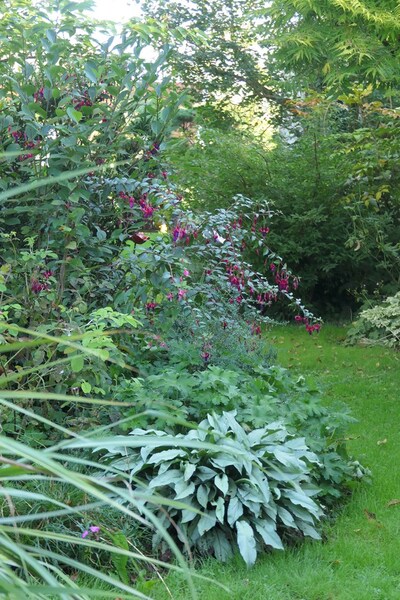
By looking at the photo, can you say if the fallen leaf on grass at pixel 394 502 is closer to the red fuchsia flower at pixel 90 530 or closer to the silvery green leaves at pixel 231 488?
the silvery green leaves at pixel 231 488

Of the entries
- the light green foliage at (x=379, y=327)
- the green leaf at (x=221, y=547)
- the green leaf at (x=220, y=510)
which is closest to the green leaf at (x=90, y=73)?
the green leaf at (x=220, y=510)

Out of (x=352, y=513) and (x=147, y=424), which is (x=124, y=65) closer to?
(x=147, y=424)

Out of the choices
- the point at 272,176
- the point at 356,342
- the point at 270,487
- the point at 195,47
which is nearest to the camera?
the point at 270,487

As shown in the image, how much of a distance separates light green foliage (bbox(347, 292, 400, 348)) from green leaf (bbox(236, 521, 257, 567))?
15.1 ft

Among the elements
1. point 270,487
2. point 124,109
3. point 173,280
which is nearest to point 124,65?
point 124,109

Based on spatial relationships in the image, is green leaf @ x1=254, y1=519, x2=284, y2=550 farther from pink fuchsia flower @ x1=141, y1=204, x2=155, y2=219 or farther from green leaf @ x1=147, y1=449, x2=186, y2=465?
pink fuchsia flower @ x1=141, y1=204, x2=155, y2=219

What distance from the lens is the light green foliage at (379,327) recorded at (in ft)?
25.4

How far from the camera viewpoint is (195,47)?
18.4m

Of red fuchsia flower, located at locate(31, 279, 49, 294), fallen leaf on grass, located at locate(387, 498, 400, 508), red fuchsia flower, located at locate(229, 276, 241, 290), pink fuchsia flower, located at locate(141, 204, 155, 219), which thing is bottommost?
red fuchsia flower, located at locate(31, 279, 49, 294)

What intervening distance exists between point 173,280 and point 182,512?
4.97ft

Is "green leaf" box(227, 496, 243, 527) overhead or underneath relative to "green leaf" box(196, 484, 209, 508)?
overhead

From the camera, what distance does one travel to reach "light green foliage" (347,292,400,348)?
7738mm

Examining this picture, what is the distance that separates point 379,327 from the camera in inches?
350

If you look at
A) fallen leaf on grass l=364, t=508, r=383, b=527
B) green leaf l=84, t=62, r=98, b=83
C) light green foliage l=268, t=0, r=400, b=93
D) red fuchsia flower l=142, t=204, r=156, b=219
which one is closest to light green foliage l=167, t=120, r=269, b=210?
light green foliage l=268, t=0, r=400, b=93
